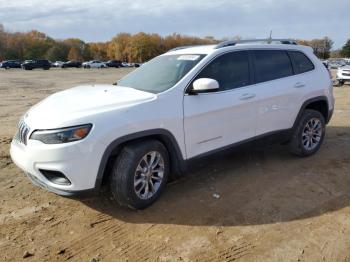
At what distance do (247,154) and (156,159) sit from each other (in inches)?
93.5

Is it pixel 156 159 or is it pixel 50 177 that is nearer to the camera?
pixel 50 177

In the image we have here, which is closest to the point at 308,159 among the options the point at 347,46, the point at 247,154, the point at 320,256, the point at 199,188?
the point at 247,154

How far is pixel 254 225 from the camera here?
379 cm

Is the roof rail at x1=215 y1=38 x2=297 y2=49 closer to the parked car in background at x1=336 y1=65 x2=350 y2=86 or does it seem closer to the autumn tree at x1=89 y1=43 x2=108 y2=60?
the parked car in background at x1=336 y1=65 x2=350 y2=86

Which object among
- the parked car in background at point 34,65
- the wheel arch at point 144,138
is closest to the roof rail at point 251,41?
the wheel arch at point 144,138

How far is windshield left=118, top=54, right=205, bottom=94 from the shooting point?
4.40 metres

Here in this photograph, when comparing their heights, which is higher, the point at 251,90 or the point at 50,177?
the point at 251,90

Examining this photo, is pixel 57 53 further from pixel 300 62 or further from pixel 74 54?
pixel 300 62

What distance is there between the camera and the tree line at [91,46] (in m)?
102

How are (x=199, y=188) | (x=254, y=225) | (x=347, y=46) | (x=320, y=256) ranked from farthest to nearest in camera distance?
(x=347, y=46) → (x=199, y=188) → (x=254, y=225) → (x=320, y=256)

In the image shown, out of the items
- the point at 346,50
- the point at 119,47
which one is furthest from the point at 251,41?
the point at 119,47

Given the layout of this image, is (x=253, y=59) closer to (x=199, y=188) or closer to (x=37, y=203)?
(x=199, y=188)

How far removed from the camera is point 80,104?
3.90m

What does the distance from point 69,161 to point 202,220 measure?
1.48 m
